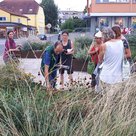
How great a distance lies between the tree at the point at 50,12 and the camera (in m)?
96.2

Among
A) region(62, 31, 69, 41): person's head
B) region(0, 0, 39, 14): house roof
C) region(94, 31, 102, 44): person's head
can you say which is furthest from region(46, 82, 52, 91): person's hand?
region(0, 0, 39, 14): house roof

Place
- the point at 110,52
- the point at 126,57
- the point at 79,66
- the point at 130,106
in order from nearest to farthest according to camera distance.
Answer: the point at 130,106
the point at 110,52
the point at 126,57
the point at 79,66

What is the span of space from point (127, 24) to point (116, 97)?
136 feet

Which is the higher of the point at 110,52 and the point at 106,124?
the point at 110,52

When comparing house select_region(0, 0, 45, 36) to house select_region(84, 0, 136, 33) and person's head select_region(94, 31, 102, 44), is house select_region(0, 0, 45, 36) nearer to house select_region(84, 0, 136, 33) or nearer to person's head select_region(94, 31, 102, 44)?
house select_region(84, 0, 136, 33)

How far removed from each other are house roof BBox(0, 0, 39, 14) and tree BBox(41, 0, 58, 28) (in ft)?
7.99

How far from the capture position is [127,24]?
4538 centimetres

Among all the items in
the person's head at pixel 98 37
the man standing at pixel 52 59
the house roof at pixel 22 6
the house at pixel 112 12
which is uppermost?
the house roof at pixel 22 6

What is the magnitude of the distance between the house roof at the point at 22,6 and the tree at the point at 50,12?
2.44 meters

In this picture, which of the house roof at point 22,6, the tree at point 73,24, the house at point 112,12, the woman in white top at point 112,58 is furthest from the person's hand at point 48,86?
the house roof at point 22,6

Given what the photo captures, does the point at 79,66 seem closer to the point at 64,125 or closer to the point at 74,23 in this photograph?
the point at 64,125

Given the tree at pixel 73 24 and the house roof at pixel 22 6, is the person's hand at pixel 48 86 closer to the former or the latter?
the tree at pixel 73 24

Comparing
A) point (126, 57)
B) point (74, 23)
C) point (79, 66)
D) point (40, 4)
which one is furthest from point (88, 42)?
point (40, 4)

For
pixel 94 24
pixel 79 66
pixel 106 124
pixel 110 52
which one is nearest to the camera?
pixel 106 124
